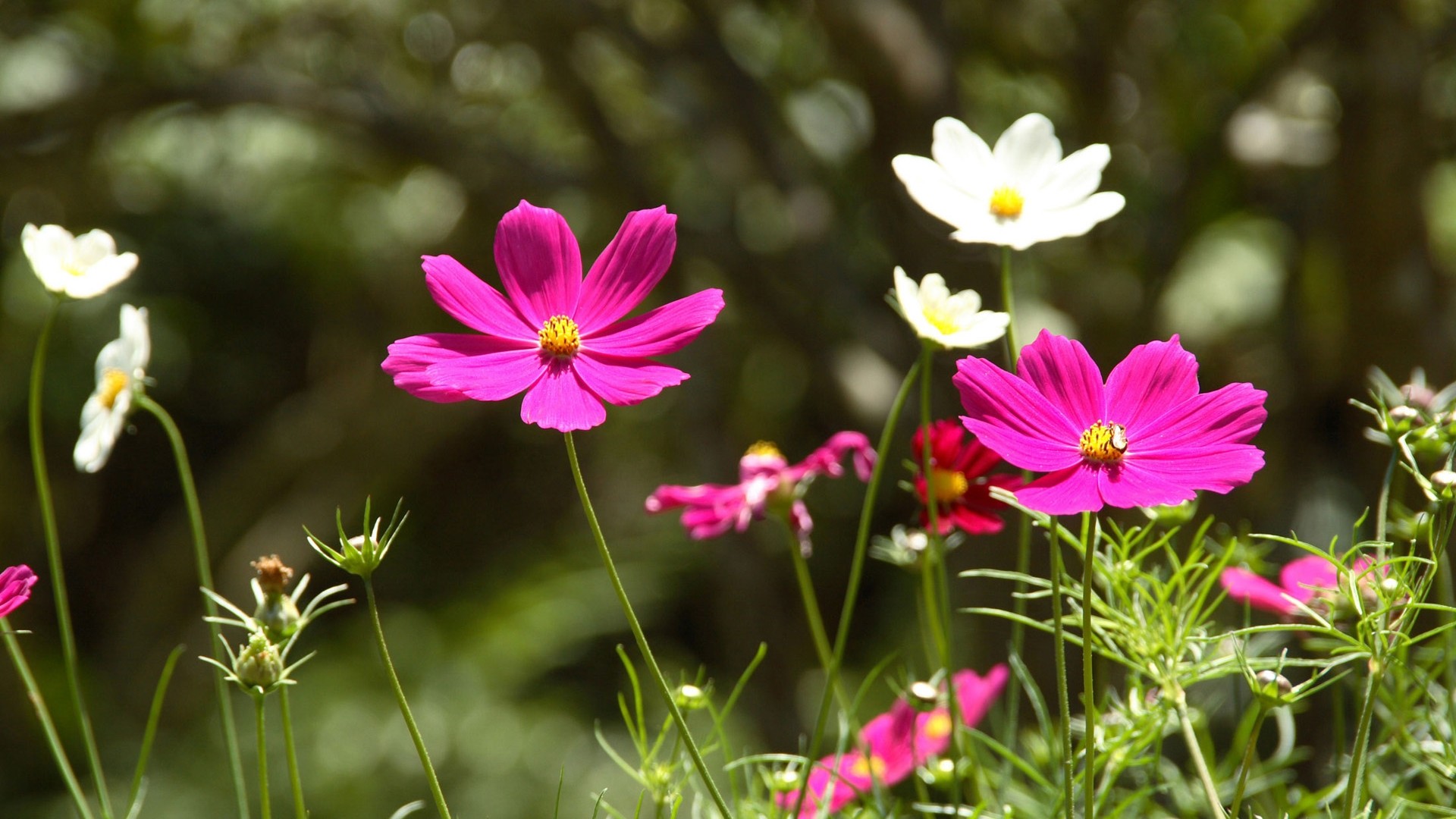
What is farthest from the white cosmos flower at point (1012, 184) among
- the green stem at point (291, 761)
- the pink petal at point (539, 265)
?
the green stem at point (291, 761)

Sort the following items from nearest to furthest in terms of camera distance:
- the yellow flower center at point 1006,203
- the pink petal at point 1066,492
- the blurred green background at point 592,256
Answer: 1. the pink petal at point 1066,492
2. the yellow flower center at point 1006,203
3. the blurred green background at point 592,256

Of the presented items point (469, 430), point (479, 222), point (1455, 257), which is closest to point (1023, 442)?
point (479, 222)

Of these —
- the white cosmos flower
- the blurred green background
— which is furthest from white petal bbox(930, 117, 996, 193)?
the blurred green background

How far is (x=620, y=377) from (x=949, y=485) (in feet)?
0.49

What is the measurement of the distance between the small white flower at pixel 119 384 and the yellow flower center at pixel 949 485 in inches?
10.4

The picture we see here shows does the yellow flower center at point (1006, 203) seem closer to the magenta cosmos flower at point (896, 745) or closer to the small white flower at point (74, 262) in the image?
the magenta cosmos flower at point (896, 745)

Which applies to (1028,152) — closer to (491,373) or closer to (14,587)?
→ (491,373)

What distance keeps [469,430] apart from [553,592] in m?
0.67

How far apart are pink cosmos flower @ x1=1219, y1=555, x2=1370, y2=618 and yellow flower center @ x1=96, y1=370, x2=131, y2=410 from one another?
38 centimetres

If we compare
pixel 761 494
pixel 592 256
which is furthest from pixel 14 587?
pixel 592 256

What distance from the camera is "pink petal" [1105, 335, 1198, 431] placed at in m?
0.31

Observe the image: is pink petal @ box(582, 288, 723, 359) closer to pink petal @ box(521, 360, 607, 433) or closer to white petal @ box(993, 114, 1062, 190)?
pink petal @ box(521, 360, 607, 433)

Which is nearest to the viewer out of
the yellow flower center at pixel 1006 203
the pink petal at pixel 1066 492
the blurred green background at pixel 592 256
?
the pink petal at pixel 1066 492

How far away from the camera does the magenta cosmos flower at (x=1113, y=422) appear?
0.27 metres
